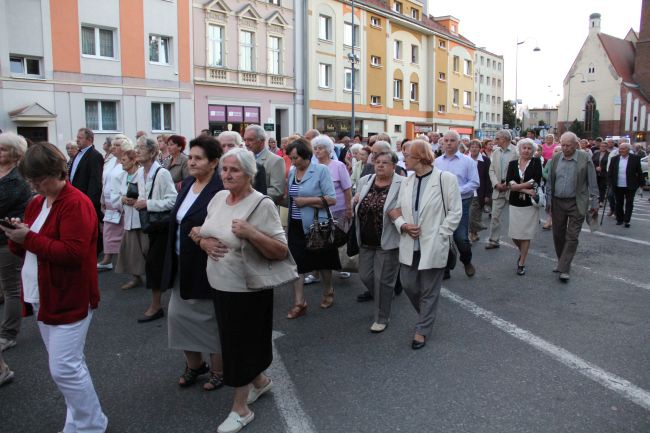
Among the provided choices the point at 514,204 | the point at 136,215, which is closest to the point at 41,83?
the point at 136,215

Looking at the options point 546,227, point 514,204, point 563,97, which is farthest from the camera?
point 563,97

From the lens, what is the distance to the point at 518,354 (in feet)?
15.3

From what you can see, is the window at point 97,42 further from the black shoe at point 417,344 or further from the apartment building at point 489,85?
the apartment building at point 489,85

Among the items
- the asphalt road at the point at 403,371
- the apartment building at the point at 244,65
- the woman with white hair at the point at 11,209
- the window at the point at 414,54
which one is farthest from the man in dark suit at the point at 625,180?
the window at the point at 414,54

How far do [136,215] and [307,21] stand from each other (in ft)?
94.5

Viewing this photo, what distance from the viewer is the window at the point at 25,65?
20906 millimetres

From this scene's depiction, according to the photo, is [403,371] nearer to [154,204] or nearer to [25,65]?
[154,204]

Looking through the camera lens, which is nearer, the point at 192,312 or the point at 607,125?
the point at 192,312

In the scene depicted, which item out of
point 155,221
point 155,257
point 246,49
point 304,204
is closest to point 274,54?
point 246,49

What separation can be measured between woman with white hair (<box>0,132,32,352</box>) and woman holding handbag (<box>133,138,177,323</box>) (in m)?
1.10

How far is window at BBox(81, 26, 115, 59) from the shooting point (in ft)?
75.5

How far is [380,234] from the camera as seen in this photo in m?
5.51

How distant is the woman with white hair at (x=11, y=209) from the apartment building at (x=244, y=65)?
74.6 ft

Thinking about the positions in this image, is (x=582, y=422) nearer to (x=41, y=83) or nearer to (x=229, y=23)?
(x=41, y=83)
